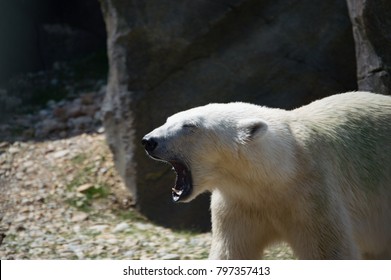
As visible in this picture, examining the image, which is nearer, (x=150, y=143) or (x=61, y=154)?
(x=150, y=143)

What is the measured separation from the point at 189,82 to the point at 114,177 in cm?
112


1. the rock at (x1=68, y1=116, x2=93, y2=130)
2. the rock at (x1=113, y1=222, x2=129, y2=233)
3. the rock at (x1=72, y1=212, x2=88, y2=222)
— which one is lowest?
the rock at (x1=113, y1=222, x2=129, y2=233)

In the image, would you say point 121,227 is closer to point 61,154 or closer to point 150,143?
point 61,154

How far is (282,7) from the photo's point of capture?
6578mm

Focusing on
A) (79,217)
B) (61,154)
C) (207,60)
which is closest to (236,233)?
(79,217)

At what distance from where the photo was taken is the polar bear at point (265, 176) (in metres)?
4.24

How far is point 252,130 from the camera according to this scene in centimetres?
417

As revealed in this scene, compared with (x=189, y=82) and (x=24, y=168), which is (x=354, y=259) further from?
(x=24, y=168)

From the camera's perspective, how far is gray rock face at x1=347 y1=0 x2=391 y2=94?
5.45m

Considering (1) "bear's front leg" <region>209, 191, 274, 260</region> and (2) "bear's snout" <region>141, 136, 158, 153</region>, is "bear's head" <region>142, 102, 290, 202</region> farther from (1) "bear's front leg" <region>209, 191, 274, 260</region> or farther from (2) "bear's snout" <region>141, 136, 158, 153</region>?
(1) "bear's front leg" <region>209, 191, 274, 260</region>

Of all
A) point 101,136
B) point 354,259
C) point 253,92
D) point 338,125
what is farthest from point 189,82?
point 354,259

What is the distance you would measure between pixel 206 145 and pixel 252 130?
0.26m

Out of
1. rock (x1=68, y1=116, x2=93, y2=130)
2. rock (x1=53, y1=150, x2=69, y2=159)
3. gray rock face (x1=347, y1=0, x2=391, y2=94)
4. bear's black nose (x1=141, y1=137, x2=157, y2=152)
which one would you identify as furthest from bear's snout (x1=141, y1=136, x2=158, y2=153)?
rock (x1=68, y1=116, x2=93, y2=130)

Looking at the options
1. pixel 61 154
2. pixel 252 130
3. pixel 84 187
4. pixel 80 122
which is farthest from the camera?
pixel 80 122
